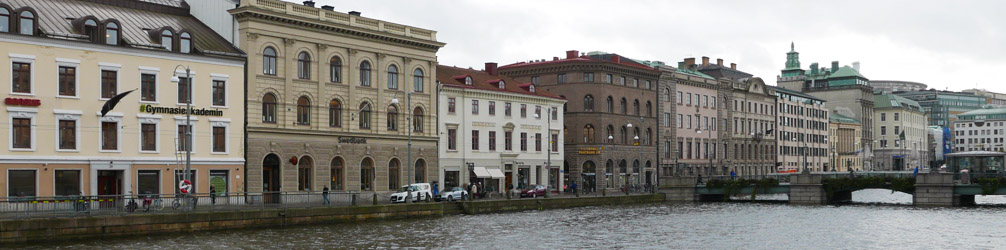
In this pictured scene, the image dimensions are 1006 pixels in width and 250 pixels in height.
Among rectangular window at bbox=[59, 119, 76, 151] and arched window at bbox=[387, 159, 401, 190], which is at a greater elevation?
rectangular window at bbox=[59, 119, 76, 151]

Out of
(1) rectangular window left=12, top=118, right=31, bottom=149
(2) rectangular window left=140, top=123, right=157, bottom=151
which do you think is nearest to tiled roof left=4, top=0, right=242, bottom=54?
(2) rectangular window left=140, top=123, right=157, bottom=151

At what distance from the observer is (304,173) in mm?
73438

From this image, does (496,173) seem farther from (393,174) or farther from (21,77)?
(21,77)

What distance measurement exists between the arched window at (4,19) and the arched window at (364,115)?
83.1 ft

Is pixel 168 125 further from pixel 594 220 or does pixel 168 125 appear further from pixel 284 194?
pixel 594 220

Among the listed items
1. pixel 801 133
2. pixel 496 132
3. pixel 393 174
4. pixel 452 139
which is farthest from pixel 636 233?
pixel 801 133

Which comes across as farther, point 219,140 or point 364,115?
point 364,115

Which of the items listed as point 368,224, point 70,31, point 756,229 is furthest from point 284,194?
point 756,229

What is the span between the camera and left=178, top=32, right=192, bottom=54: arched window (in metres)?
64.9

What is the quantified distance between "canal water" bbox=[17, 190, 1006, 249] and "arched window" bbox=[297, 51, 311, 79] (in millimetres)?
14055

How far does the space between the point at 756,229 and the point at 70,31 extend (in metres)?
37.6

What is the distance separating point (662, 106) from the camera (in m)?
120

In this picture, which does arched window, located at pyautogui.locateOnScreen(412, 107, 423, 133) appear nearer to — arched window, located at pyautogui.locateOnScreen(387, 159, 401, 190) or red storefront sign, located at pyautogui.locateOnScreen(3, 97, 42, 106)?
arched window, located at pyautogui.locateOnScreen(387, 159, 401, 190)

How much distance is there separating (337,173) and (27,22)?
23.6m
